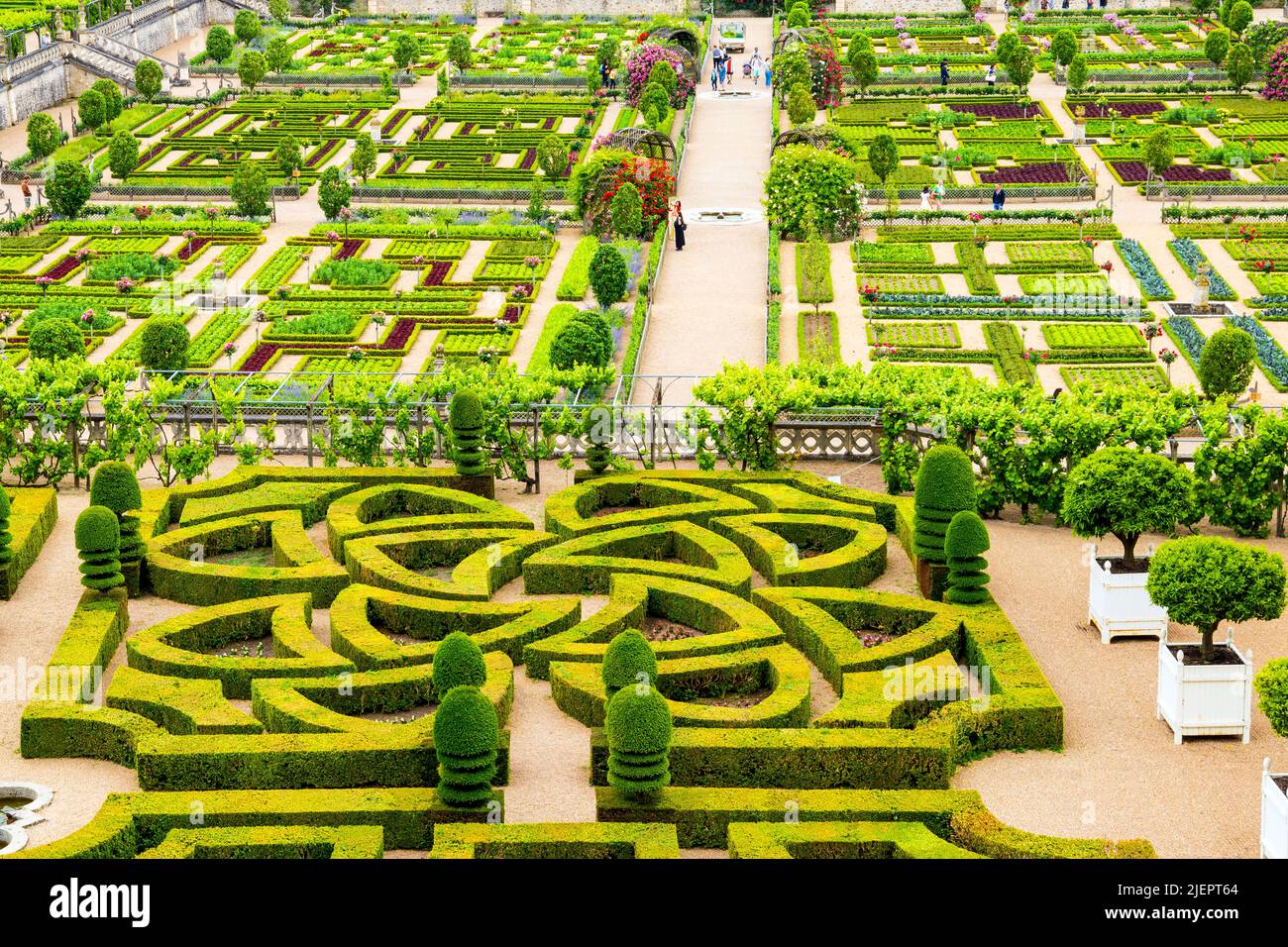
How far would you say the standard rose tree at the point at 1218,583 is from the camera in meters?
34.3

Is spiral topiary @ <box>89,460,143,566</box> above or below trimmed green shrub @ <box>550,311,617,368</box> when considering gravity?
above

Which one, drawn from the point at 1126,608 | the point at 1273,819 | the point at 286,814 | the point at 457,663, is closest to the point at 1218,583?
the point at 1126,608

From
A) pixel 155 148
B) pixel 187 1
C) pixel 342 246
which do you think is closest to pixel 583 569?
pixel 342 246

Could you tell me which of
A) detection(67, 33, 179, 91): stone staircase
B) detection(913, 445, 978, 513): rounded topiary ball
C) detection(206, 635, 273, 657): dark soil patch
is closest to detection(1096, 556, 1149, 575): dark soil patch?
detection(913, 445, 978, 513): rounded topiary ball

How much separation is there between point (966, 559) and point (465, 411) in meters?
11.9

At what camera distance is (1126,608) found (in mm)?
38562

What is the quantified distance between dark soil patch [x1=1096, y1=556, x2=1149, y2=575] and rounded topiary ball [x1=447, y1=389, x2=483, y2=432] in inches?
536

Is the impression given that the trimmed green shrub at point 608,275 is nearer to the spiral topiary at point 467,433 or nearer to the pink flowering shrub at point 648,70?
the spiral topiary at point 467,433

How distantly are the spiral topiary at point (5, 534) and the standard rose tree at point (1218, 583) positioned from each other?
2116 cm

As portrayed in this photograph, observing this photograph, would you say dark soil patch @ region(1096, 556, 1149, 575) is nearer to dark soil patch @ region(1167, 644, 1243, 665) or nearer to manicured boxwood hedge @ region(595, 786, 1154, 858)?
dark soil patch @ region(1167, 644, 1243, 665)

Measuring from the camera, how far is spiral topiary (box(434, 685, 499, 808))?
31578mm

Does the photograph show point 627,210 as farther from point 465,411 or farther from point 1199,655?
point 1199,655

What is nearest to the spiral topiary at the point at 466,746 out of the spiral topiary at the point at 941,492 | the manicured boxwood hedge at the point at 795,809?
the manicured boxwood hedge at the point at 795,809
